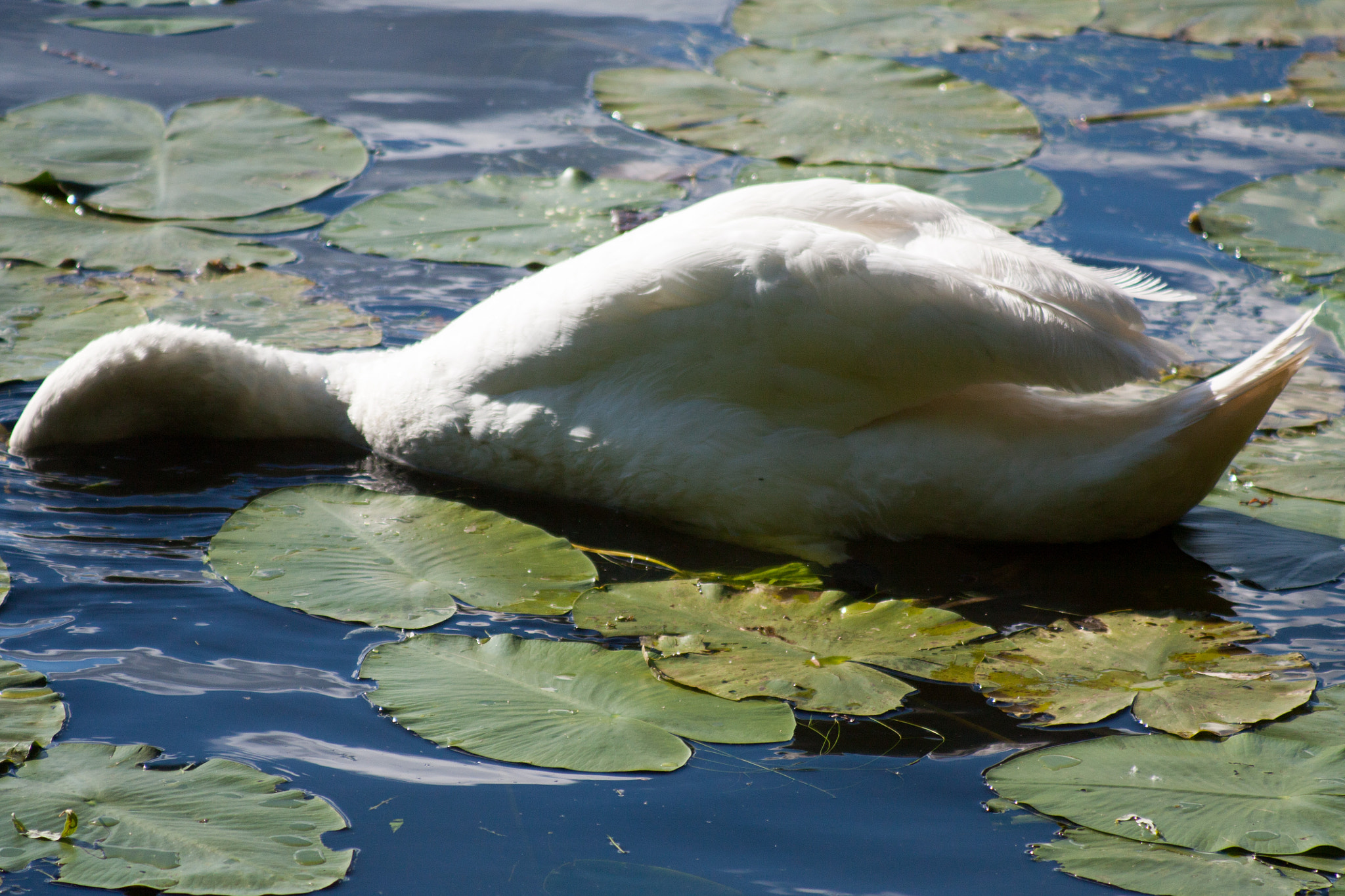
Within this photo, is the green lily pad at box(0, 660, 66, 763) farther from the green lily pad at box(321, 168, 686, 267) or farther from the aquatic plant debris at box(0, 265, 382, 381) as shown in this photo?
the green lily pad at box(321, 168, 686, 267)

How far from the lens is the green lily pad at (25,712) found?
2.67 metres

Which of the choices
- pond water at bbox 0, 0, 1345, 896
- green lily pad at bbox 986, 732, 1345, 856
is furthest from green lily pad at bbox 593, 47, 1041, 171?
green lily pad at bbox 986, 732, 1345, 856

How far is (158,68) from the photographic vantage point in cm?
727

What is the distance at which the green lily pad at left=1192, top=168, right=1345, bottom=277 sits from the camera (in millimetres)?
5270

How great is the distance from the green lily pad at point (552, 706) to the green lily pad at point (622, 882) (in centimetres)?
25

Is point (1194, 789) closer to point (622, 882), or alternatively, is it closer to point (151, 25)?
point (622, 882)

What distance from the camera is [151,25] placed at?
Answer: 789cm

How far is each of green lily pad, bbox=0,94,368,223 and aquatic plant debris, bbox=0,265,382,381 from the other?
1.57 feet

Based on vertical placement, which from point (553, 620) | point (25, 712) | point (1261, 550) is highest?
point (1261, 550)

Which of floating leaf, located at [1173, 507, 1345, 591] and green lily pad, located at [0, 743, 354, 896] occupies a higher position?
floating leaf, located at [1173, 507, 1345, 591]

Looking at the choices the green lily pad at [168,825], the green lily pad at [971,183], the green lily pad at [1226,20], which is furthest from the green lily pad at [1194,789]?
the green lily pad at [1226,20]

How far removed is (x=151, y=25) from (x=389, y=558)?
18.4 ft

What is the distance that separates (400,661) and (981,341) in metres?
1.49

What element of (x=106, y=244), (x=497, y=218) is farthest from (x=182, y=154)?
(x=497, y=218)
